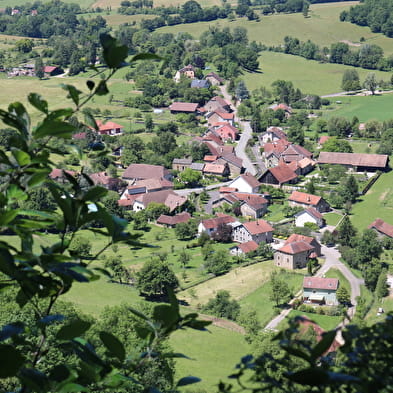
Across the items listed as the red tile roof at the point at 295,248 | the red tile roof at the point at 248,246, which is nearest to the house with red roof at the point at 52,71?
the red tile roof at the point at 248,246

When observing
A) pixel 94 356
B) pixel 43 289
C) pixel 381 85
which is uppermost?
pixel 43 289

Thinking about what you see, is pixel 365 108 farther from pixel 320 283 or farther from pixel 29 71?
pixel 320 283

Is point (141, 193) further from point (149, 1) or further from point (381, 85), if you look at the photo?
point (149, 1)

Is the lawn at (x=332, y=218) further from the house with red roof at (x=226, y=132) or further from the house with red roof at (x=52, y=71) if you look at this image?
the house with red roof at (x=52, y=71)

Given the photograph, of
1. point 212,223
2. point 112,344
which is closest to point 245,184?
point 212,223

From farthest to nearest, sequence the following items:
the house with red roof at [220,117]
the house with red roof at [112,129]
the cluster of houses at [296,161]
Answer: the house with red roof at [220,117]
the house with red roof at [112,129]
the cluster of houses at [296,161]

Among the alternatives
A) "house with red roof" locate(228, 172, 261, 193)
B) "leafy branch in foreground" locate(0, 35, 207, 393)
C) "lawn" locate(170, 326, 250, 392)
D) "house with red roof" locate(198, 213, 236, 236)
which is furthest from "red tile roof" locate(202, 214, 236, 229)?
"leafy branch in foreground" locate(0, 35, 207, 393)

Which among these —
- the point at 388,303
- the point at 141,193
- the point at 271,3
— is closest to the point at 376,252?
the point at 388,303
